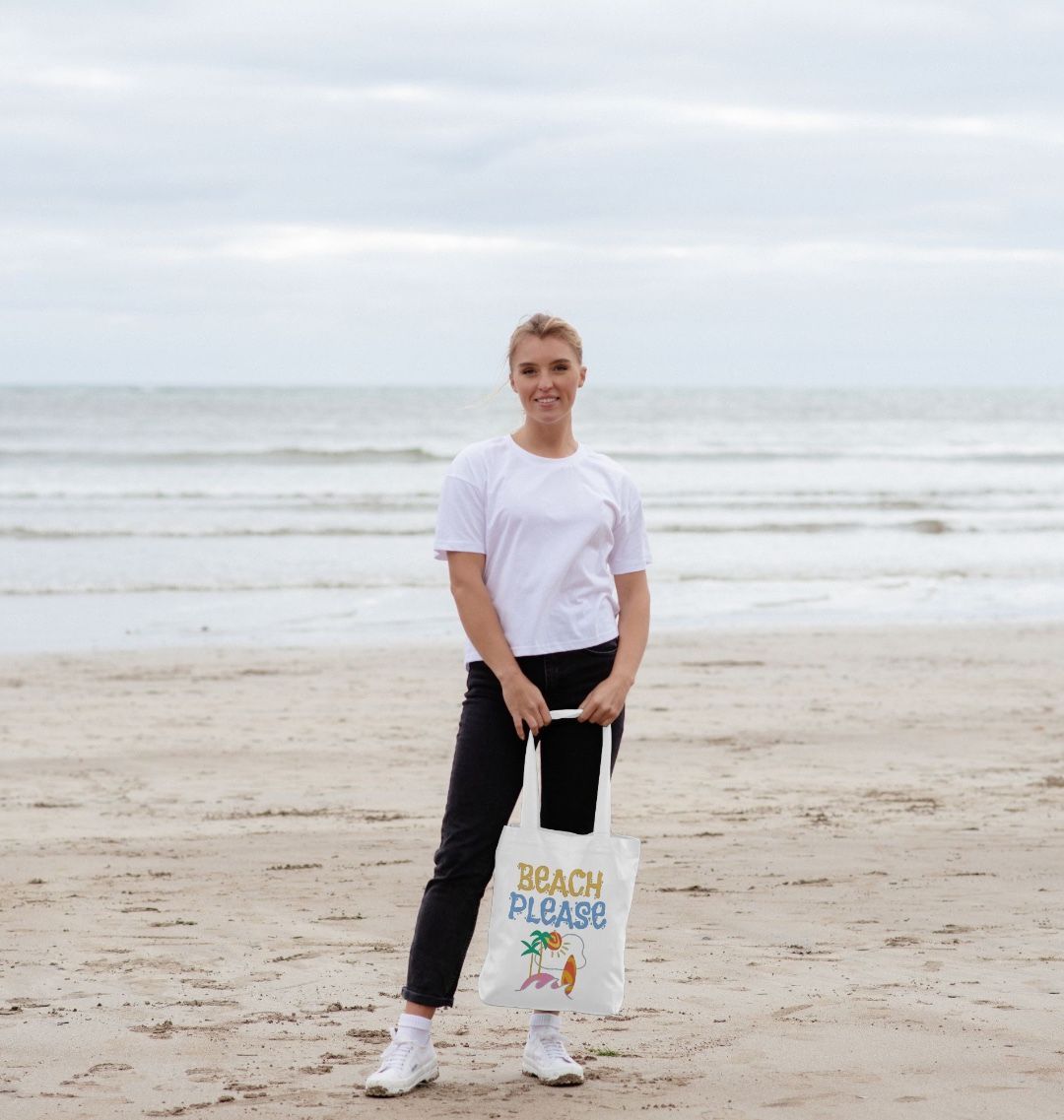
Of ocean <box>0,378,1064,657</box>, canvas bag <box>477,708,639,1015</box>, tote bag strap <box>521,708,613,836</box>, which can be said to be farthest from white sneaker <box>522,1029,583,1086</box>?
ocean <box>0,378,1064,657</box>

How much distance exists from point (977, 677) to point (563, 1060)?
7.46m

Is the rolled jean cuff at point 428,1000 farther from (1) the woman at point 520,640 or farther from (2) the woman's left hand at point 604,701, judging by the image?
(2) the woman's left hand at point 604,701

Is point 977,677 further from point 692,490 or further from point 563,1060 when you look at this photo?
point 692,490

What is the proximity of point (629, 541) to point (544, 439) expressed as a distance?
0.33m

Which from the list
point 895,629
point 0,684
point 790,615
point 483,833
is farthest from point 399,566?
point 483,833

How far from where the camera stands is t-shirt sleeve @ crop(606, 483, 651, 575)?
11.5ft

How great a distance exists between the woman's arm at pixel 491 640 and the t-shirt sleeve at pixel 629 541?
343mm

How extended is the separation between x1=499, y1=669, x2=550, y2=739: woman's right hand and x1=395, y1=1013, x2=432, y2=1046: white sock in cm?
78

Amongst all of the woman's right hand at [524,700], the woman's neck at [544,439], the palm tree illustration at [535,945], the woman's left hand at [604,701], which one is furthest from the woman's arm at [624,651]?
the palm tree illustration at [535,945]

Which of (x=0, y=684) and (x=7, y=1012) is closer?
(x=7, y=1012)

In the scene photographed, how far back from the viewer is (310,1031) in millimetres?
3836

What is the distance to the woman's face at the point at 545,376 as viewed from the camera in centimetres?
340

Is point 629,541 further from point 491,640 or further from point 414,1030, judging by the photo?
point 414,1030

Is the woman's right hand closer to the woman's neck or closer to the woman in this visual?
the woman
